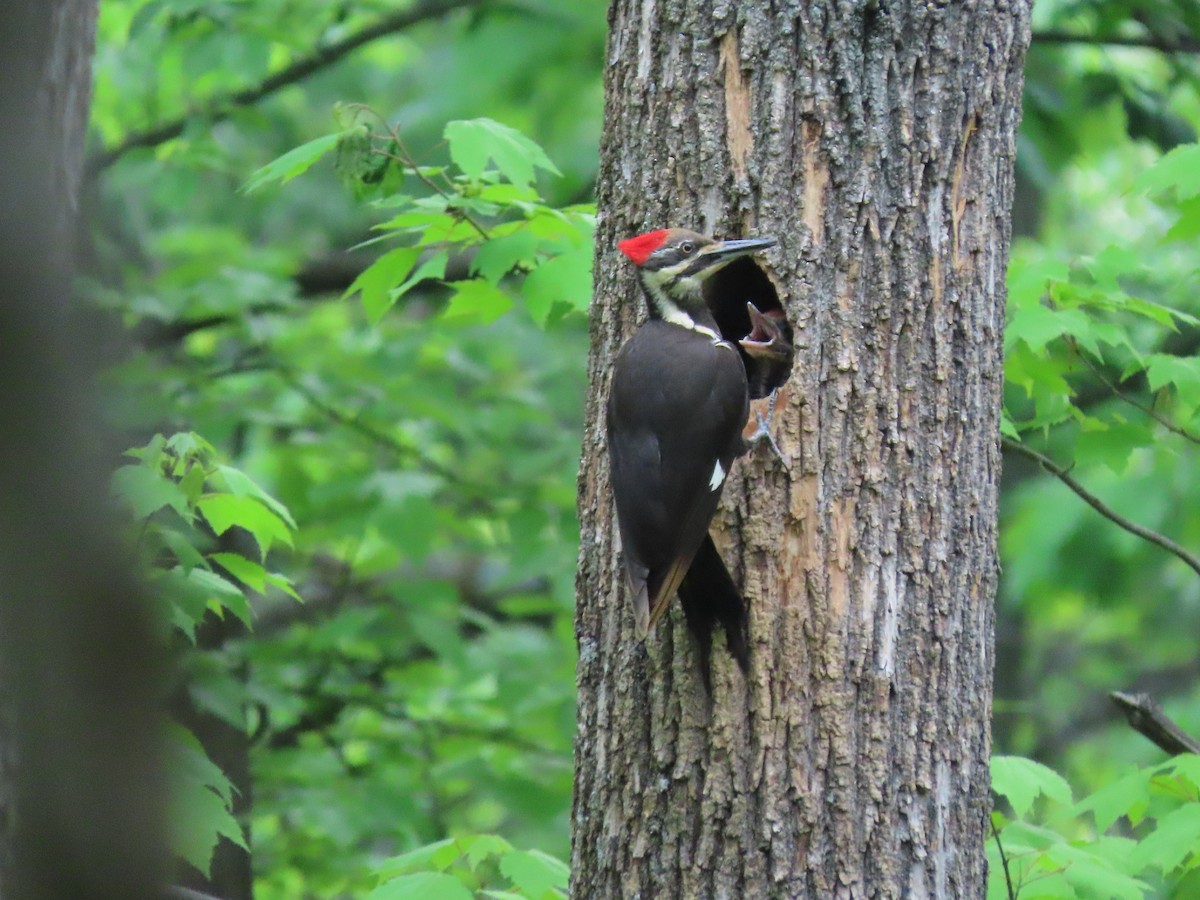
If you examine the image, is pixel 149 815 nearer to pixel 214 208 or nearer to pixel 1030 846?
pixel 1030 846

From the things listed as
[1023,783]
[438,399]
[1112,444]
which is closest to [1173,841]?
[1023,783]

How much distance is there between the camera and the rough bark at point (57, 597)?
1.65 ft

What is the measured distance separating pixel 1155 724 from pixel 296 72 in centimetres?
455

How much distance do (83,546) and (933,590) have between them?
83.7 inches

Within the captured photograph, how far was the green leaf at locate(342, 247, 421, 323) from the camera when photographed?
3326 millimetres

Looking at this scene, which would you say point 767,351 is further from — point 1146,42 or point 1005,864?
point 1146,42

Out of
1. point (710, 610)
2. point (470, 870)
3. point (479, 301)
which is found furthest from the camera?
point (479, 301)

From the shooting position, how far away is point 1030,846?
305 cm

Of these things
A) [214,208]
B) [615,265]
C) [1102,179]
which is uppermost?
[1102,179]

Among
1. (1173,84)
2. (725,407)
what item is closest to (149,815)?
(725,407)

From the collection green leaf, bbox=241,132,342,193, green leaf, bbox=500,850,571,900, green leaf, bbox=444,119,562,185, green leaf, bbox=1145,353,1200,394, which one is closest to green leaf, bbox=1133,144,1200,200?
green leaf, bbox=1145,353,1200,394

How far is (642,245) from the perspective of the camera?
2553 mm

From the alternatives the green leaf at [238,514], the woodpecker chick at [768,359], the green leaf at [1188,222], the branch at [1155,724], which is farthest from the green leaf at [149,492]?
the green leaf at [1188,222]

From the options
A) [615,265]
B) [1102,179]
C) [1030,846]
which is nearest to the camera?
[615,265]
